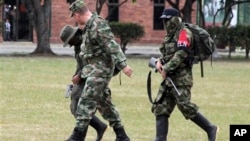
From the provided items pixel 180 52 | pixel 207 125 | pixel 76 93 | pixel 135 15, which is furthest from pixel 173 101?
pixel 135 15

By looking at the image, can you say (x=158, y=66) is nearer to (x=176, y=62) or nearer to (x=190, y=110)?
(x=176, y=62)

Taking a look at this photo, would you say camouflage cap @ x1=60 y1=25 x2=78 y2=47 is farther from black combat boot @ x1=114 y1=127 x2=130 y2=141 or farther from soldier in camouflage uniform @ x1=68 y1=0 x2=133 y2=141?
black combat boot @ x1=114 y1=127 x2=130 y2=141

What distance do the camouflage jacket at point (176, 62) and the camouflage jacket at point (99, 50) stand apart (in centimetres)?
62

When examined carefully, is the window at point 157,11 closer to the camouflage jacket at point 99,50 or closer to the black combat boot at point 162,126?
the black combat boot at point 162,126

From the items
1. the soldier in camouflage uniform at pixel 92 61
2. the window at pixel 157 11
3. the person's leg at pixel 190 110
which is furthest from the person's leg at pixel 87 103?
the window at pixel 157 11

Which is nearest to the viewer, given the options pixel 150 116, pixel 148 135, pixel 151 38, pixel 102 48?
pixel 102 48

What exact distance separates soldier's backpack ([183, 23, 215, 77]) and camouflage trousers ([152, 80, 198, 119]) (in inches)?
16.4

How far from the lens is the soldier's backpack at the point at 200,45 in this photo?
1070 centimetres

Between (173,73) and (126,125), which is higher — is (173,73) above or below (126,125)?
above

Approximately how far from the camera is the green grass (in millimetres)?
12383

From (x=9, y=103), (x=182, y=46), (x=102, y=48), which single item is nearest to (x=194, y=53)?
(x=182, y=46)

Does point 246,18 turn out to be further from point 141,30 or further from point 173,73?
point 173,73

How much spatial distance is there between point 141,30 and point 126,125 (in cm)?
2340

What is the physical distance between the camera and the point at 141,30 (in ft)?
120
